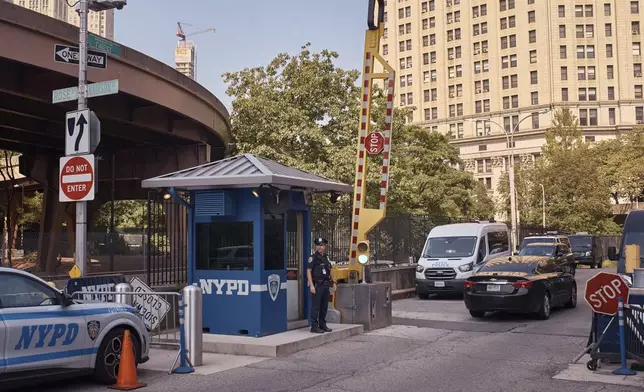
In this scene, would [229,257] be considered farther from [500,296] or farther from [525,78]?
[525,78]

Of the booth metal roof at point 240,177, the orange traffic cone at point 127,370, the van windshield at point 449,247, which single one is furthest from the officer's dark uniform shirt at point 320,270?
the van windshield at point 449,247

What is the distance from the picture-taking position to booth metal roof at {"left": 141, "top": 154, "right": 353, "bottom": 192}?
39.7 feet

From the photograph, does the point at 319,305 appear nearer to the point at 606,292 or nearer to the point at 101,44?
the point at 606,292

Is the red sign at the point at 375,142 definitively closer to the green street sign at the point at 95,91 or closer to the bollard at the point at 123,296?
the green street sign at the point at 95,91

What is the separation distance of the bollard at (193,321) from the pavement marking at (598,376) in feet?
16.7

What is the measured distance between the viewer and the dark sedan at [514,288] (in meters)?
15.8

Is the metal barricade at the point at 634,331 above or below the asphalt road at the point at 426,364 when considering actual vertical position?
above

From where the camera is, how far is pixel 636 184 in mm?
60844

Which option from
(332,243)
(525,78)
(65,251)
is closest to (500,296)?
(332,243)

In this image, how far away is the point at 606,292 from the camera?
9.87 metres

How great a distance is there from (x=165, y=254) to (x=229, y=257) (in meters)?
2.44

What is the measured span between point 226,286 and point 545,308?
7.82 meters

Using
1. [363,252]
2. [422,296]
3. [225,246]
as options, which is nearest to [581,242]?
[422,296]

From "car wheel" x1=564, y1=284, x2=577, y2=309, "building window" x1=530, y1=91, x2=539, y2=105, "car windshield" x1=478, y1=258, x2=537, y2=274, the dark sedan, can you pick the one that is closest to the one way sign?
the dark sedan
